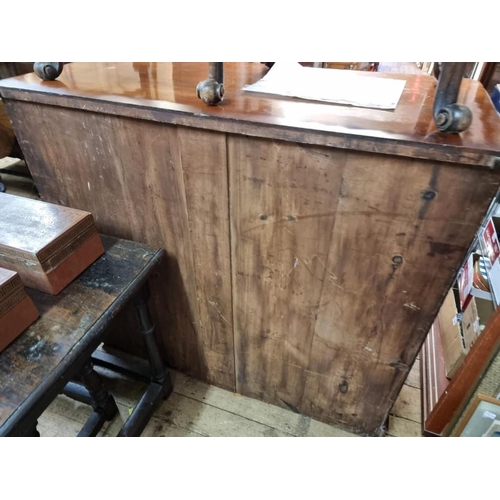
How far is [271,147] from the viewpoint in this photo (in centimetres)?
76

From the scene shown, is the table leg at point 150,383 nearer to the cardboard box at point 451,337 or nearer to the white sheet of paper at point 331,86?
the white sheet of paper at point 331,86

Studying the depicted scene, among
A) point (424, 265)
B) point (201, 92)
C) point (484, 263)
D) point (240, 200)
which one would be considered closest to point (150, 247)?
point (240, 200)

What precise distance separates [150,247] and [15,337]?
40cm

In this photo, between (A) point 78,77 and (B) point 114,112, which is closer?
(B) point 114,112

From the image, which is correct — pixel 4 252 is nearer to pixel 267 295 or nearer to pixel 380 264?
pixel 267 295

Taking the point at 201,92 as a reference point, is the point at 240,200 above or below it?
below

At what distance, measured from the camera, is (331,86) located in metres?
0.91

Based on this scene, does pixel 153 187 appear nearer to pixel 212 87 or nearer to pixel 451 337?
pixel 212 87

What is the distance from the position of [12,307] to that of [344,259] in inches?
28.3

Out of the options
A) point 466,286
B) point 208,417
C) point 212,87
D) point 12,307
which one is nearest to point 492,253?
point 466,286

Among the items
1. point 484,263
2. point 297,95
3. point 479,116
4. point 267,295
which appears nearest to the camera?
point 479,116

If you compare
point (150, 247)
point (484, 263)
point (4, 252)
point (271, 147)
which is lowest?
point (484, 263)

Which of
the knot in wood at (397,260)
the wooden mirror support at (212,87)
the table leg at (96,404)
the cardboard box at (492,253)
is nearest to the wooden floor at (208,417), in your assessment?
the table leg at (96,404)

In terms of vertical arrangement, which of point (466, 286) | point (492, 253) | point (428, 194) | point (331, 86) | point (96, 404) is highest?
point (331, 86)
